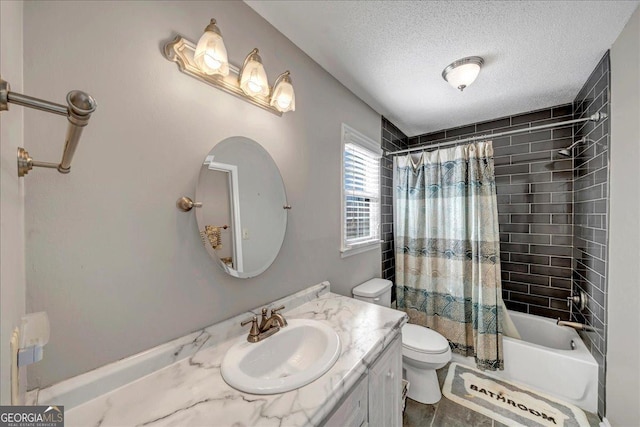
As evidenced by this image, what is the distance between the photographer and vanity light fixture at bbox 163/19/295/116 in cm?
91

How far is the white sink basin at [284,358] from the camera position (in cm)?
76

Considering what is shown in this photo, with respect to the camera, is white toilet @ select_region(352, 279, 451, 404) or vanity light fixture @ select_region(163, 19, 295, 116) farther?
white toilet @ select_region(352, 279, 451, 404)

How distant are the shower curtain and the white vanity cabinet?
48.1 inches

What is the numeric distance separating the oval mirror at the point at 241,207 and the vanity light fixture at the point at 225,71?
0.23m

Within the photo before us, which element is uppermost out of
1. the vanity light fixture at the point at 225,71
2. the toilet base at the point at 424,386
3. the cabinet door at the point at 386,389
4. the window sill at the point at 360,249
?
the vanity light fixture at the point at 225,71

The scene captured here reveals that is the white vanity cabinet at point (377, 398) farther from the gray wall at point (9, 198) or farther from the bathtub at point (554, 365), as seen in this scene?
the bathtub at point (554, 365)

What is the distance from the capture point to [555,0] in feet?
3.75

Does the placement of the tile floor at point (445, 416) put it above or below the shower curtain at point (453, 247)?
below

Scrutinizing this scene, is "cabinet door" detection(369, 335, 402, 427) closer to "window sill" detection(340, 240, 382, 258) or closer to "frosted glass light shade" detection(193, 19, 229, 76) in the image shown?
"window sill" detection(340, 240, 382, 258)

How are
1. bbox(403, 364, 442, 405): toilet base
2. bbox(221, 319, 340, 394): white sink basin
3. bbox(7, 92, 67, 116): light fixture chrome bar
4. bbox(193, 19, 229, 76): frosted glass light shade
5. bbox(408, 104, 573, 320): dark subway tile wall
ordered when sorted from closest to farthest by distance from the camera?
bbox(7, 92, 67, 116): light fixture chrome bar → bbox(221, 319, 340, 394): white sink basin → bbox(193, 19, 229, 76): frosted glass light shade → bbox(403, 364, 442, 405): toilet base → bbox(408, 104, 573, 320): dark subway tile wall

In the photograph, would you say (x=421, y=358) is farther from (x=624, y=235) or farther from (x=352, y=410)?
(x=624, y=235)

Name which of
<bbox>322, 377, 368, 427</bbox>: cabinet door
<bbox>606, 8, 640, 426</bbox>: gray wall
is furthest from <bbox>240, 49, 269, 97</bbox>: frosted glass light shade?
<bbox>606, 8, 640, 426</bbox>: gray wall

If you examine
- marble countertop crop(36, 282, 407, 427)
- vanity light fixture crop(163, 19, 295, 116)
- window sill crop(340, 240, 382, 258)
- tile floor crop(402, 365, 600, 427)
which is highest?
vanity light fixture crop(163, 19, 295, 116)

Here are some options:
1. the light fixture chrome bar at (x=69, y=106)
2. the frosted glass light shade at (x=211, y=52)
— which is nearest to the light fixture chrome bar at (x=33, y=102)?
the light fixture chrome bar at (x=69, y=106)
